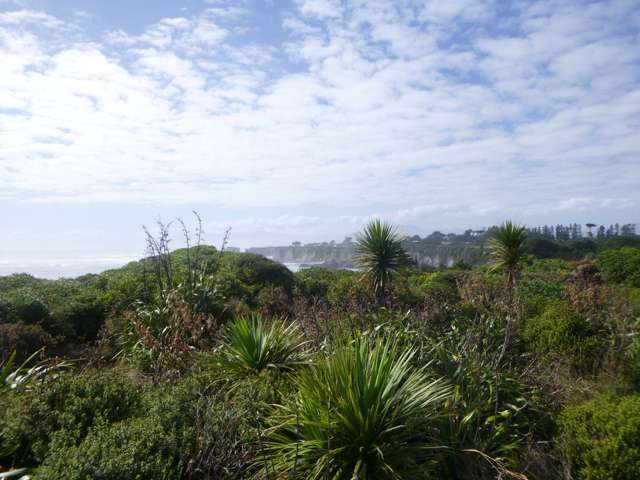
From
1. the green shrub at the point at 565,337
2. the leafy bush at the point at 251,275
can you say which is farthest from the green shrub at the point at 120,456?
the leafy bush at the point at 251,275

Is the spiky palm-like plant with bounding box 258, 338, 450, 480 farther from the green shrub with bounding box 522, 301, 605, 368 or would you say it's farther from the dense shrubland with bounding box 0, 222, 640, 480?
the green shrub with bounding box 522, 301, 605, 368

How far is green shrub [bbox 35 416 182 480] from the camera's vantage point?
117 inches

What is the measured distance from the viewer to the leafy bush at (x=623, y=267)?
1610 centimetres

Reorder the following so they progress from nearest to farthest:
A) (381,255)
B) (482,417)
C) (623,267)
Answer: (482,417), (381,255), (623,267)

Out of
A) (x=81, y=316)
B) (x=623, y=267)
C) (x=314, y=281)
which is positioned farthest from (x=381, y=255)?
(x=623, y=267)

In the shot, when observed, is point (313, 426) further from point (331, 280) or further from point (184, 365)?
point (331, 280)

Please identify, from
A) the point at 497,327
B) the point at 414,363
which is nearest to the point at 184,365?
the point at 414,363

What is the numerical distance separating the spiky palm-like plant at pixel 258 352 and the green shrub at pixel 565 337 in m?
3.58

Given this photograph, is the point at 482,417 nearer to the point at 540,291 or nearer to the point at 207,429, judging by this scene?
the point at 207,429

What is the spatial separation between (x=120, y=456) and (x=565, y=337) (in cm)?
609

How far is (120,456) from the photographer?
307 centimetres

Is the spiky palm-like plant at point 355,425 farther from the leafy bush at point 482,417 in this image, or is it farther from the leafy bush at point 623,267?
the leafy bush at point 623,267

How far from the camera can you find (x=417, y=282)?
1670 centimetres

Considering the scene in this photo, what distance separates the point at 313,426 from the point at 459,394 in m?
1.72
